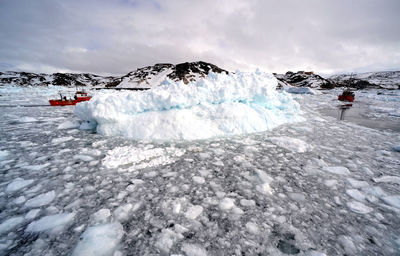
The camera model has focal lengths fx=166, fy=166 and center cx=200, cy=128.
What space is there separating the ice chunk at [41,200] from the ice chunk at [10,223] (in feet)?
0.55

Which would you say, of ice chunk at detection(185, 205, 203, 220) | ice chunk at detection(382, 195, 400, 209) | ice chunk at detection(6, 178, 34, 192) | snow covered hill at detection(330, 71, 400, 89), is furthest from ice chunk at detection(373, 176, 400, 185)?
snow covered hill at detection(330, 71, 400, 89)

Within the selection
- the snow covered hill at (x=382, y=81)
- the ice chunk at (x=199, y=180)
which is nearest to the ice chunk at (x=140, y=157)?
the ice chunk at (x=199, y=180)

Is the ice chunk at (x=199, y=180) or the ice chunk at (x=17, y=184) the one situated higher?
the ice chunk at (x=199, y=180)

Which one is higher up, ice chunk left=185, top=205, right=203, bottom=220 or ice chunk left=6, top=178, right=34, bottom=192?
ice chunk left=6, top=178, right=34, bottom=192

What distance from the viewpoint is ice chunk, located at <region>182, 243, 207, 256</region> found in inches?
46.7

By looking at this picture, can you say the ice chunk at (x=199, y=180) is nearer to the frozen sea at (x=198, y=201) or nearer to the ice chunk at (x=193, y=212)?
the frozen sea at (x=198, y=201)

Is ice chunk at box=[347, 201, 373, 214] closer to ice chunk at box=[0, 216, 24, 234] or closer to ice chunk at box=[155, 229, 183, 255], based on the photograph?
ice chunk at box=[155, 229, 183, 255]

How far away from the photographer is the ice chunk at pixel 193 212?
60.0 inches

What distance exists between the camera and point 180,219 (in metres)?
1.49

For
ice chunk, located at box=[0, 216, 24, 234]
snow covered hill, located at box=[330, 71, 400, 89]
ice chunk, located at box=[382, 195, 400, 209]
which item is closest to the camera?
ice chunk, located at box=[0, 216, 24, 234]

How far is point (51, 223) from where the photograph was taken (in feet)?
4.70

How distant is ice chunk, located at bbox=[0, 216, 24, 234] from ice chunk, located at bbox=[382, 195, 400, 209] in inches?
142

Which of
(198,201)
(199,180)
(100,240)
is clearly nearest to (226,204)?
(198,201)

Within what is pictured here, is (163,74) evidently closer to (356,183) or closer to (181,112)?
(181,112)
